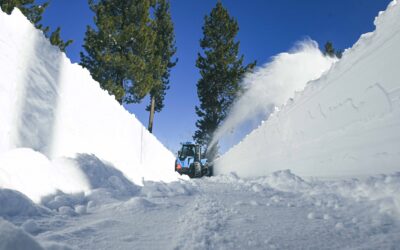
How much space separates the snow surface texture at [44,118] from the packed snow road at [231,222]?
0.35m

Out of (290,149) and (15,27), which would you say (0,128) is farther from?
(290,149)

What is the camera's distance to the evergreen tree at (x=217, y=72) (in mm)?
23031

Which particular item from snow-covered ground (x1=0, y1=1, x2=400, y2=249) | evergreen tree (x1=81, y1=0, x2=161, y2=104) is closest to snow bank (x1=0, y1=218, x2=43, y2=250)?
snow-covered ground (x1=0, y1=1, x2=400, y2=249)

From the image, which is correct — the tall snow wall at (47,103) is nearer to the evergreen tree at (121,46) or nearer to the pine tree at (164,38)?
the evergreen tree at (121,46)

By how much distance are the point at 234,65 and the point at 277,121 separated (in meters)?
16.7

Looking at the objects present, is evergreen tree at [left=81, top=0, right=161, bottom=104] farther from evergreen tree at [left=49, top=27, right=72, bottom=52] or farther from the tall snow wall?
the tall snow wall

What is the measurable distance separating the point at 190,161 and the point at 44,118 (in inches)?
426

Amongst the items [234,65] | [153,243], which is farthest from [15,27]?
[234,65]

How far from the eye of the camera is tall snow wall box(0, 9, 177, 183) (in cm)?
350

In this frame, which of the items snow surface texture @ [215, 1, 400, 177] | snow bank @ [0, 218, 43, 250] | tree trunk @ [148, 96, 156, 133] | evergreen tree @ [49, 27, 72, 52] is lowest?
snow bank @ [0, 218, 43, 250]

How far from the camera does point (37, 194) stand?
2.71 meters

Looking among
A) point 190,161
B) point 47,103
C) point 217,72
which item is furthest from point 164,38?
point 47,103

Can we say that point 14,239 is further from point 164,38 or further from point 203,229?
point 164,38

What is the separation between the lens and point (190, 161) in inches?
571
